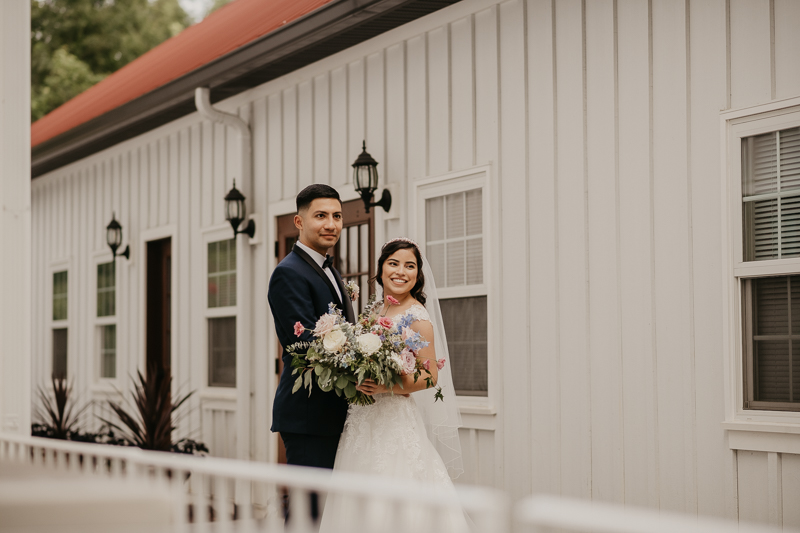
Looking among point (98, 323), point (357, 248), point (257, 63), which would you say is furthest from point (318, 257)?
point (98, 323)

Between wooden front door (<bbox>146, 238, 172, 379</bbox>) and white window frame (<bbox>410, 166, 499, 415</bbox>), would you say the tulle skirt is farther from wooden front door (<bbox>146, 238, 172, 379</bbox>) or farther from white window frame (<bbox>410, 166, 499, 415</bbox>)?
wooden front door (<bbox>146, 238, 172, 379</bbox>)

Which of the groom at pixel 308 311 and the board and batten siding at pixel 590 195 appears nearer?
the groom at pixel 308 311

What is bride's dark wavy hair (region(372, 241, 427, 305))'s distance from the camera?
4.23 metres

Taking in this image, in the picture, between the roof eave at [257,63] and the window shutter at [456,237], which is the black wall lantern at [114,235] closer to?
the roof eave at [257,63]

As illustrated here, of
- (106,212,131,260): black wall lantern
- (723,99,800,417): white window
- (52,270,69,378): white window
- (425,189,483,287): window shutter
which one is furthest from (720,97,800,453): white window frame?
(52,270,69,378): white window

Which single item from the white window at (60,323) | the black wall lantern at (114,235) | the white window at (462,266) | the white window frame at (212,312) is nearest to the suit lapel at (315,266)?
the white window at (462,266)

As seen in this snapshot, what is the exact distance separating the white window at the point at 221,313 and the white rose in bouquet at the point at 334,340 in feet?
13.8

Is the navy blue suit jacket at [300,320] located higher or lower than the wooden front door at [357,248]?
lower

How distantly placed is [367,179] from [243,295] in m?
2.04

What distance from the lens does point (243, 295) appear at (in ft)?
24.3

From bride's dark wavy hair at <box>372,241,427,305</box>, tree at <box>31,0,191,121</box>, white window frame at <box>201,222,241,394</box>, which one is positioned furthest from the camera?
tree at <box>31,0,191,121</box>

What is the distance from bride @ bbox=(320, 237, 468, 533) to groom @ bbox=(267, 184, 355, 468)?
0.40ft

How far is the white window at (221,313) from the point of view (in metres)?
7.81

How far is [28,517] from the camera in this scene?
5.87ft
